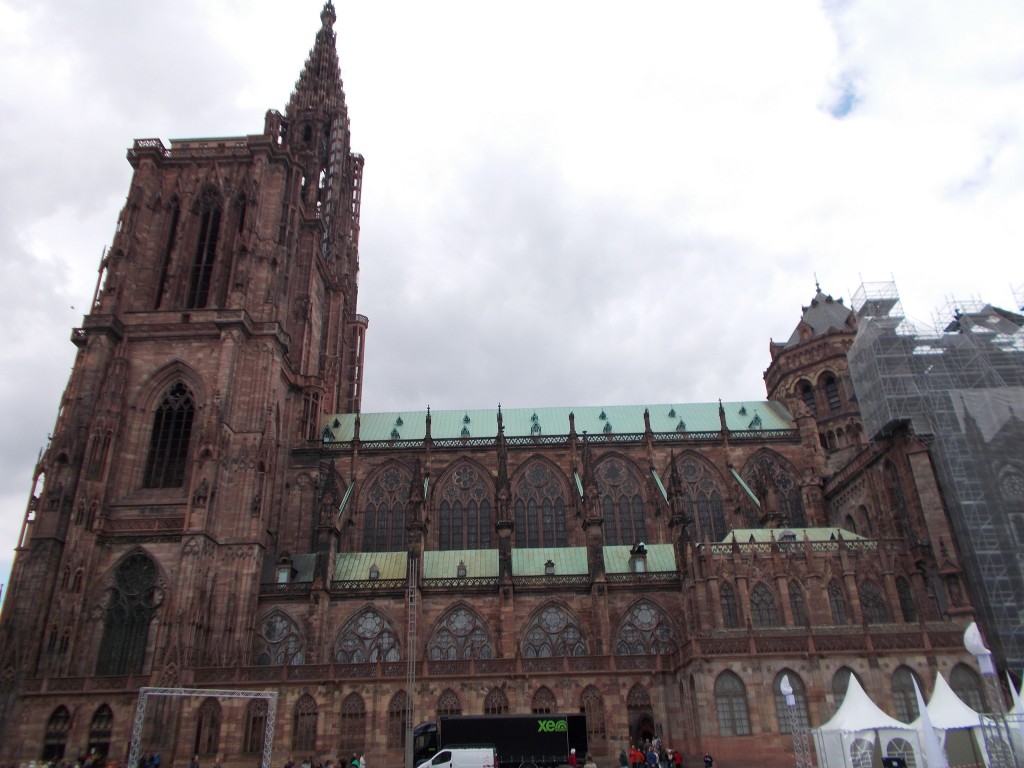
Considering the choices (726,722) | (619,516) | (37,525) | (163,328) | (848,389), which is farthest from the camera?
(848,389)

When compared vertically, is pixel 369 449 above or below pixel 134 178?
below

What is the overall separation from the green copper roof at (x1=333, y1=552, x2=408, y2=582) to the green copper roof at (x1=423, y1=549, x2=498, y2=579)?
5.20ft

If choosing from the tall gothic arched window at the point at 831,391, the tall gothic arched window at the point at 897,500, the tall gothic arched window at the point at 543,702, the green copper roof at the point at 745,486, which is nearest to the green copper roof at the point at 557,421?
the tall gothic arched window at the point at 831,391

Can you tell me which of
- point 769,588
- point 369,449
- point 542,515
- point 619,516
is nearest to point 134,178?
point 369,449

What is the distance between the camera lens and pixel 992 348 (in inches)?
1683

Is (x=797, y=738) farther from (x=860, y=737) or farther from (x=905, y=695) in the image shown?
(x=905, y=695)

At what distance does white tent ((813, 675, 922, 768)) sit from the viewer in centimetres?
2545

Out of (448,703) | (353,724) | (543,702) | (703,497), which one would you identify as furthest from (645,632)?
(353,724)

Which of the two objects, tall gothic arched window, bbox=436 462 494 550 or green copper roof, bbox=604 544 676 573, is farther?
tall gothic arched window, bbox=436 462 494 550

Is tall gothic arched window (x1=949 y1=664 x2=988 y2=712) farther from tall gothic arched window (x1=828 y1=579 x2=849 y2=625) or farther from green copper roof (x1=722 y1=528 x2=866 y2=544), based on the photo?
green copper roof (x1=722 y1=528 x2=866 y2=544)

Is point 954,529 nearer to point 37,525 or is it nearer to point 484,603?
point 484,603

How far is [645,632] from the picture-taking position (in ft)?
135

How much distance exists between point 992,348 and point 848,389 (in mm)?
16494

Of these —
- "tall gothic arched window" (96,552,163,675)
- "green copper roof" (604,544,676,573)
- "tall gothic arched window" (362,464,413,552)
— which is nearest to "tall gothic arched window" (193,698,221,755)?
"tall gothic arched window" (96,552,163,675)
